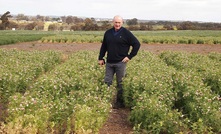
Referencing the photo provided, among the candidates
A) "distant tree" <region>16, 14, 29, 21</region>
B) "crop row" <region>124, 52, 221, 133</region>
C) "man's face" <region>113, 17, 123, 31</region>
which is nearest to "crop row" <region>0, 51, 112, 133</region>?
"crop row" <region>124, 52, 221, 133</region>

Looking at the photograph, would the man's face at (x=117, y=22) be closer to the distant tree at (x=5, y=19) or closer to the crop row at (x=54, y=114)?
the crop row at (x=54, y=114)

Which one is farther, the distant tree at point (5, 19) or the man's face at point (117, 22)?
the distant tree at point (5, 19)

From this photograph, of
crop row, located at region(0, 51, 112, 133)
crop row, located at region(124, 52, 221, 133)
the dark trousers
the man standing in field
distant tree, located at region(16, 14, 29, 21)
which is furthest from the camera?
distant tree, located at region(16, 14, 29, 21)

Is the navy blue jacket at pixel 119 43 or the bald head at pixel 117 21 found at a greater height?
the bald head at pixel 117 21

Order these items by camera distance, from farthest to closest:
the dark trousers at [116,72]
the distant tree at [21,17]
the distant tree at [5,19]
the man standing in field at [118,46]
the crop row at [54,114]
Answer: the distant tree at [21,17], the distant tree at [5,19], the dark trousers at [116,72], the man standing in field at [118,46], the crop row at [54,114]

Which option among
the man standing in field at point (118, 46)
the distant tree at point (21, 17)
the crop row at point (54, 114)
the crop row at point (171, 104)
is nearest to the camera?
the crop row at point (54, 114)

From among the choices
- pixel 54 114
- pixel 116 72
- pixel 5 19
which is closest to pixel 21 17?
→ pixel 5 19

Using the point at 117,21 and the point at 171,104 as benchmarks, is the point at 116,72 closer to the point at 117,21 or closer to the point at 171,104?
the point at 117,21

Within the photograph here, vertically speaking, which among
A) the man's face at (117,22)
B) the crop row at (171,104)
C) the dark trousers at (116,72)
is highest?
the man's face at (117,22)

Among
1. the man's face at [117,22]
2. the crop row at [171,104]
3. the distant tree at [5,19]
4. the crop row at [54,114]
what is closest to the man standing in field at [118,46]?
the man's face at [117,22]

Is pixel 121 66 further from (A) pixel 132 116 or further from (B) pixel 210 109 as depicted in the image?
(B) pixel 210 109

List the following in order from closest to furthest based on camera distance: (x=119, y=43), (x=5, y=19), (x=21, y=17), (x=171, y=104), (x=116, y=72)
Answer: (x=171, y=104), (x=119, y=43), (x=116, y=72), (x=5, y=19), (x=21, y=17)

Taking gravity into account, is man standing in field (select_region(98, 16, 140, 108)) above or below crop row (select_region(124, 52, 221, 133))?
above

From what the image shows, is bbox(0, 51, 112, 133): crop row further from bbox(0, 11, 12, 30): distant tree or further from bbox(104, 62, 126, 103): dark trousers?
bbox(0, 11, 12, 30): distant tree
